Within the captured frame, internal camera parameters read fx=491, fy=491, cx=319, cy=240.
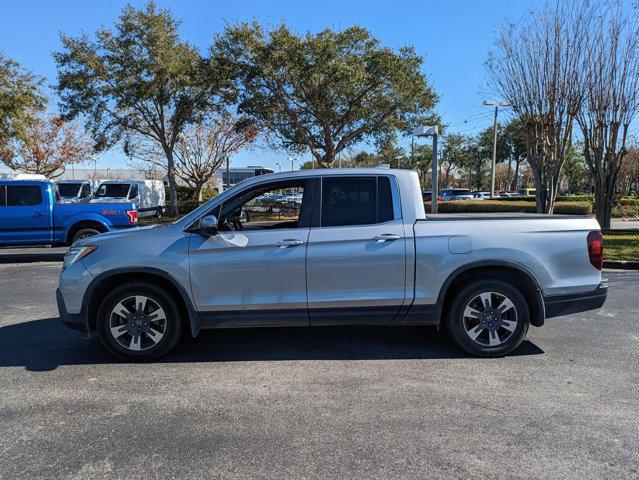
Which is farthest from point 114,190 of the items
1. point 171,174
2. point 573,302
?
point 573,302

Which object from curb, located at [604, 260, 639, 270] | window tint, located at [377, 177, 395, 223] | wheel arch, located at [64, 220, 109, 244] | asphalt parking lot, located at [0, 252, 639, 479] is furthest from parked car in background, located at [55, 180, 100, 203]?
window tint, located at [377, 177, 395, 223]

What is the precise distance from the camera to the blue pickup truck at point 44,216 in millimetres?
12039

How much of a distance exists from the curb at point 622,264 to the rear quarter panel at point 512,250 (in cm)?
711

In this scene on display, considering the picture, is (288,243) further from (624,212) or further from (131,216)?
(624,212)

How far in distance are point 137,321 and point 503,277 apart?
3.50m

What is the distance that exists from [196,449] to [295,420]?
0.72 meters

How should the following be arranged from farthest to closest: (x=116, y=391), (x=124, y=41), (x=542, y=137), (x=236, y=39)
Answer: (x=124, y=41), (x=236, y=39), (x=542, y=137), (x=116, y=391)

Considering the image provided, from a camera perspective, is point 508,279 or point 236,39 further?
point 236,39

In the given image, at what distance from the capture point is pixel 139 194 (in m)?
26.1

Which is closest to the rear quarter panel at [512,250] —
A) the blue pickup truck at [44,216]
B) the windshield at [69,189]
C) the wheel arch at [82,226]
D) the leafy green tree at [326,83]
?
the blue pickup truck at [44,216]

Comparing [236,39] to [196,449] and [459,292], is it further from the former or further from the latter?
[196,449]

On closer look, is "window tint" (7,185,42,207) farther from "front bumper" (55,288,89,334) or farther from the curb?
the curb

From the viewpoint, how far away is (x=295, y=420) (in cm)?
349

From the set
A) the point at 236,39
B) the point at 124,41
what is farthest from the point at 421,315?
the point at 124,41
